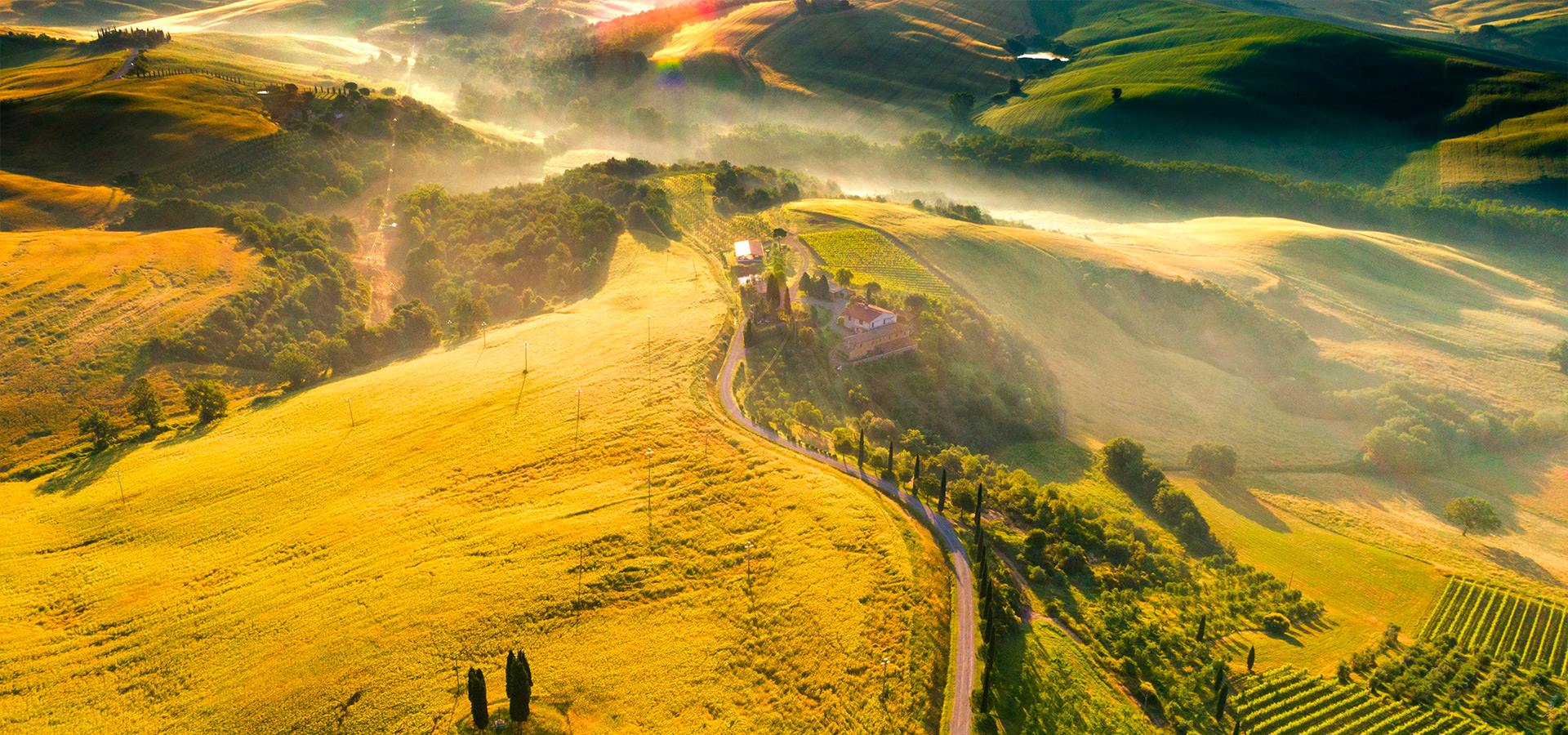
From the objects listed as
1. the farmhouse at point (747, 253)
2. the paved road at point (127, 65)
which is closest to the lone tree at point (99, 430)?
the farmhouse at point (747, 253)

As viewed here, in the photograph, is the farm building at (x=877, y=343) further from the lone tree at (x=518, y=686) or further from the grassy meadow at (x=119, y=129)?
the grassy meadow at (x=119, y=129)

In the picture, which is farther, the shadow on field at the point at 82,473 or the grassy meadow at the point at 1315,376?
the grassy meadow at the point at 1315,376

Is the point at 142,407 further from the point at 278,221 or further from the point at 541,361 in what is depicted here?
the point at 278,221

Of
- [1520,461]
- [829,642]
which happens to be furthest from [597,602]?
[1520,461]

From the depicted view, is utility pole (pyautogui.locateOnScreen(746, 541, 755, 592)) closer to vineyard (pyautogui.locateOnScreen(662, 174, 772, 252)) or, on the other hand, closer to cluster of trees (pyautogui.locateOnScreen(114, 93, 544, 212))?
vineyard (pyautogui.locateOnScreen(662, 174, 772, 252))

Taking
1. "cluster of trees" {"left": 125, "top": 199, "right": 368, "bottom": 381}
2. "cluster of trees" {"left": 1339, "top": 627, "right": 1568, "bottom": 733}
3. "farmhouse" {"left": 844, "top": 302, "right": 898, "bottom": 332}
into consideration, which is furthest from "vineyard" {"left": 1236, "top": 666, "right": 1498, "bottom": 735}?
"cluster of trees" {"left": 125, "top": 199, "right": 368, "bottom": 381}

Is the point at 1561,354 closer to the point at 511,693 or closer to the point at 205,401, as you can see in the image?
the point at 511,693

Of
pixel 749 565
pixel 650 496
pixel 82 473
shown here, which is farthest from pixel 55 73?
pixel 749 565
